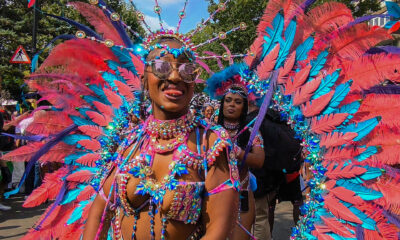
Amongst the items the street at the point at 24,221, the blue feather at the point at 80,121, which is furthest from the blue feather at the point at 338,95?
the street at the point at 24,221

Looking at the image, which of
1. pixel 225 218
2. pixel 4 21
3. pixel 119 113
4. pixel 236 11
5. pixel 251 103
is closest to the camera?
pixel 225 218

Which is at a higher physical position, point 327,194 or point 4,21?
point 4,21

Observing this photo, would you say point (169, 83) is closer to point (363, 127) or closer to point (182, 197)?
point (182, 197)

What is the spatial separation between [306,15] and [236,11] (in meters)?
15.0

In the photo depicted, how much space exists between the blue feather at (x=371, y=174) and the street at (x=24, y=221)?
3.21 m

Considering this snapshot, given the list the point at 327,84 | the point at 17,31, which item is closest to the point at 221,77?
the point at 327,84

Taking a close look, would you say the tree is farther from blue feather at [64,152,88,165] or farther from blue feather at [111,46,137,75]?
blue feather at [64,152,88,165]

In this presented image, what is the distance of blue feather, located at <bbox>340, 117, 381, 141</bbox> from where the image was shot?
2.34 m

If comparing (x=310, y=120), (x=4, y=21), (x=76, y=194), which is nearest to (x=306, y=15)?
(x=310, y=120)

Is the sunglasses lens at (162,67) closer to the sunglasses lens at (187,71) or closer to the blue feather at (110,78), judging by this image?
the sunglasses lens at (187,71)

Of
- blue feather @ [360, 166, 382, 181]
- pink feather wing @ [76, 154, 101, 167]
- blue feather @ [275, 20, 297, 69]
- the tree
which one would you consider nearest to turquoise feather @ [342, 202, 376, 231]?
blue feather @ [360, 166, 382, 181]

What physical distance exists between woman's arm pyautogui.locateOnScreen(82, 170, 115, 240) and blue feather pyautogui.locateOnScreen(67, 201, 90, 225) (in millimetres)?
785

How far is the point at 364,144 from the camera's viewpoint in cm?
241

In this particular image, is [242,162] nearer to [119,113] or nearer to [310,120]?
[310,120]
